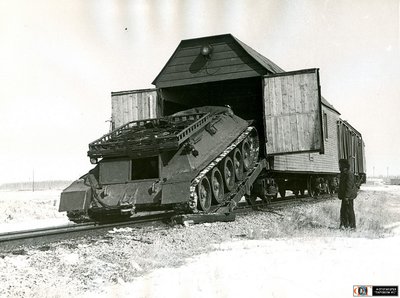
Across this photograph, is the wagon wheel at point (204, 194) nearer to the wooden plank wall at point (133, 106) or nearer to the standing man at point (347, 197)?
the standing man at point (347, 197)

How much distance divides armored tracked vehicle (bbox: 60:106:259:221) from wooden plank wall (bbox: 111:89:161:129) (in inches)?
138

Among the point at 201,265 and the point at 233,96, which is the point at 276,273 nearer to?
the point at 201,265

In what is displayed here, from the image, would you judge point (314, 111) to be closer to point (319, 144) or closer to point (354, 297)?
point (319, 144)

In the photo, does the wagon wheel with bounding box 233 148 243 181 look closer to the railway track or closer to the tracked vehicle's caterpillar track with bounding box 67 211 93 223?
the railway track

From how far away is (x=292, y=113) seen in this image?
49.2 ft

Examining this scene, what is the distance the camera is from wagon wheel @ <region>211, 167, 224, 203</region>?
37.9 ft

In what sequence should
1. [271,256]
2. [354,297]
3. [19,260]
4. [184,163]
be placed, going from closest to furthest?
[354,297] < [19,260] < [271,256] < [184,163]

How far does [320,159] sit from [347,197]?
11.4 meters

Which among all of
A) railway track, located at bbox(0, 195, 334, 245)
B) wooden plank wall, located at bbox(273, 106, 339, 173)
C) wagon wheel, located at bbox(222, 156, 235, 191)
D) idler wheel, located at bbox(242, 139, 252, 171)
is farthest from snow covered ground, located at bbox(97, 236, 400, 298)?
wooden plank wall, located at bbox(273, 106, 339, 173)

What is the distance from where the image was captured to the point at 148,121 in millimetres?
13609

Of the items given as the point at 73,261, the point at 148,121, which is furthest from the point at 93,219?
the point at 73,261

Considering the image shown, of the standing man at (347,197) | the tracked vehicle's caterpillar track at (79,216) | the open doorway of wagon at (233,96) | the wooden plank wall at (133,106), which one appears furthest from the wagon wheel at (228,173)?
the open doorway of wagon at (233,96)

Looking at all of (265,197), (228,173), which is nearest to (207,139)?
(228,173)

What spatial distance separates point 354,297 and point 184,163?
6238 millimetres
